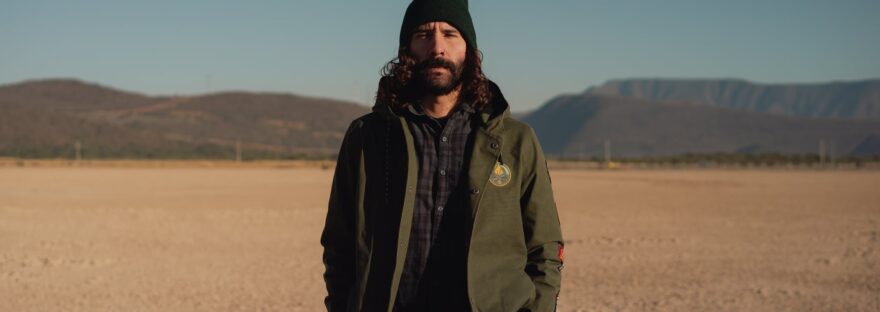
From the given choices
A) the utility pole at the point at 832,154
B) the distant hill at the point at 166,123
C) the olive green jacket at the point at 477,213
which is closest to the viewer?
the olive green jacket at the point at 477,213

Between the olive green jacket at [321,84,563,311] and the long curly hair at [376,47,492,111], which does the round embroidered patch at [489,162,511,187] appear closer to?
the olive green jacket at [321,84,563,311]

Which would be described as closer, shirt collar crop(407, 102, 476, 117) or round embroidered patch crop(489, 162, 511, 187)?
round embroidered patch crop(489, 162, 511, 187)

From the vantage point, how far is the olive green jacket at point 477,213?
9.25 feet

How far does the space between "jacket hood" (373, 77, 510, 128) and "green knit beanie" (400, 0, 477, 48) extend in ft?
0.48

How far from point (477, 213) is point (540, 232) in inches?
8.4

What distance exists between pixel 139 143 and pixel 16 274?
122 metres

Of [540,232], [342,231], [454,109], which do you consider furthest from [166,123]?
[540,232]

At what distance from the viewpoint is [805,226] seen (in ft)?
63.5

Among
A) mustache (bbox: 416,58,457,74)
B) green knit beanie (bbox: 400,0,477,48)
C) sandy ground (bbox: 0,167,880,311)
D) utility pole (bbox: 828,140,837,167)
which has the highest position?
green knit beanie (bbox: 400,0,477,48)

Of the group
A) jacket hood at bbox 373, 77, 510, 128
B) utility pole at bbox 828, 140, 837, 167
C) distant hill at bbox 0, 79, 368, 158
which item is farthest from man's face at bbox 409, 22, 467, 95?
distant hill at bbox 0, 79, 368, 158

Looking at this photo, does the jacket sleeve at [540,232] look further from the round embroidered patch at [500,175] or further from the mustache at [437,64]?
the mustache at [437,64]

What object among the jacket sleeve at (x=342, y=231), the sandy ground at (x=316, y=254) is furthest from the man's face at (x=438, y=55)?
the sandy ground at (x=316, y=254)

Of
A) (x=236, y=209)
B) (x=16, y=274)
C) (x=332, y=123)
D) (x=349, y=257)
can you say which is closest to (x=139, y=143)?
(x=332, y=123)

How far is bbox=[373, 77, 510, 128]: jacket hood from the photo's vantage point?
2.88 m
